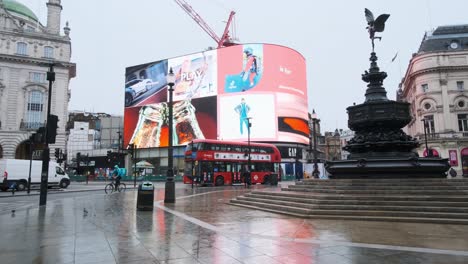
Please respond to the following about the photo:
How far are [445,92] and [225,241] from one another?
54.0 metres

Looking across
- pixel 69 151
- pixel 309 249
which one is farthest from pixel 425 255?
pixel 69 151

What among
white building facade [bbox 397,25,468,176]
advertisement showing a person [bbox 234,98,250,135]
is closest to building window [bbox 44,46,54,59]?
advertisement showing a person [bbox 234,98,250,135]

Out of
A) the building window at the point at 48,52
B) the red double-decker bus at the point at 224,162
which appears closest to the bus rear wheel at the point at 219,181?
the red double-decker bus at the point at 224,162

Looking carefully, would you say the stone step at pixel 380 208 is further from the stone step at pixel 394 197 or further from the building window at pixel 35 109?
the building window at pixel 35 109

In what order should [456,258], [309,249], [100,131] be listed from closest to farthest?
[456,258] → [309,249] → [100,131]

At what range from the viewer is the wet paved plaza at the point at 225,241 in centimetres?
538

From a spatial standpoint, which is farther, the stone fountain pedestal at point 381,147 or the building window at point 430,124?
the building window at point 430,124

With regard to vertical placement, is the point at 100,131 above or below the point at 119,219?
above

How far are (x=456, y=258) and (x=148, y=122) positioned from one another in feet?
230

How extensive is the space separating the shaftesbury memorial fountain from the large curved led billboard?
44892 mm

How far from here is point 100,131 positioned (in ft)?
286

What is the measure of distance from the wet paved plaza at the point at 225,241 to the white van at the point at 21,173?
19213mm

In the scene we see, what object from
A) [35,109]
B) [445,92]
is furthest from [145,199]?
[445,92]

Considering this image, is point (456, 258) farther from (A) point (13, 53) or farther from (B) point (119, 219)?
(A) point (13, 53)
